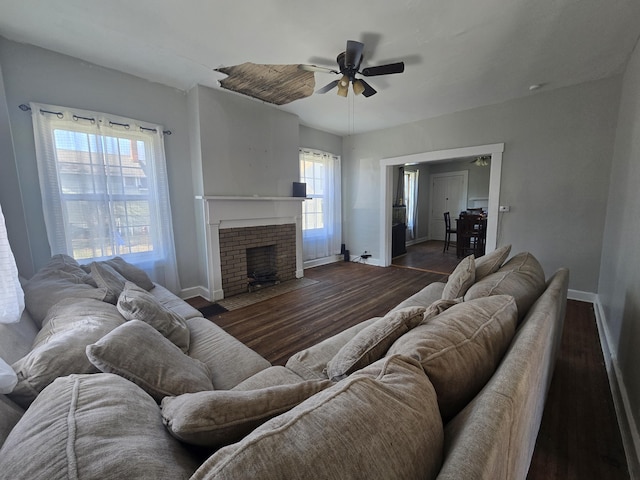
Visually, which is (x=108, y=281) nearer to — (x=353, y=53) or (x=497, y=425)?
(x=497, y=425)

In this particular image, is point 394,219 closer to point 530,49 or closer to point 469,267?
point 530,49

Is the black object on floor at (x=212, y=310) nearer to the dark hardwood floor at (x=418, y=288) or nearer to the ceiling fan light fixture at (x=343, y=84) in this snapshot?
the dark hardwood floor at (x=418, y=288)

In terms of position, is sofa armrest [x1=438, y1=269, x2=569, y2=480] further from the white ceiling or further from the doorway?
the doorway

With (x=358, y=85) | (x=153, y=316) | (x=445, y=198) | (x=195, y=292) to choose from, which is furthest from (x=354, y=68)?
(x=445, y=198)

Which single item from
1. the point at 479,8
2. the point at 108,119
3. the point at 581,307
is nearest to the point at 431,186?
the point at 581,307

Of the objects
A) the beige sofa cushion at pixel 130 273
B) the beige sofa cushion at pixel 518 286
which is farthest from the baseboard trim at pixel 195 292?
the beige sofa cushion at pixel 518 286

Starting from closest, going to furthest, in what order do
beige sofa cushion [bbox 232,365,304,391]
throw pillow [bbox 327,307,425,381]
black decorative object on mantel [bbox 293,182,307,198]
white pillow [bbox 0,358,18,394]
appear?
white pillow [bbox 0,358,18,394]
throw pillow [bbox 327,307,425,381]
beige sofa cushion [bbox 232,365,304,391]
black decorative object on mantel [bbox 293,182,307,198]

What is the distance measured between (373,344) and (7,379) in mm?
1132

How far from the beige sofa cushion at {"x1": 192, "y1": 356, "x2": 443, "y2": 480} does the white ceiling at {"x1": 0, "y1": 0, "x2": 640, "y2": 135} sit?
237cm

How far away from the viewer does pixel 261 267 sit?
13.4 ft

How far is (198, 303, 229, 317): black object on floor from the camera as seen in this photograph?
9.94 feet

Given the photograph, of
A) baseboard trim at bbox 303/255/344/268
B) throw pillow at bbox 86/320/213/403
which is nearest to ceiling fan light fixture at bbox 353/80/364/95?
throw pillow at bbox 86/320/213/403

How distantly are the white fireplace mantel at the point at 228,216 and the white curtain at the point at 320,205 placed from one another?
0.95 meters

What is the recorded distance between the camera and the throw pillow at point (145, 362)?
84cm
